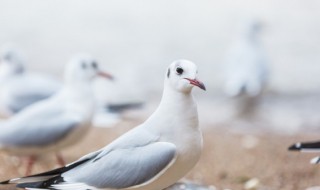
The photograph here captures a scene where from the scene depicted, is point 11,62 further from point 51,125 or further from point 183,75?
point 183,75

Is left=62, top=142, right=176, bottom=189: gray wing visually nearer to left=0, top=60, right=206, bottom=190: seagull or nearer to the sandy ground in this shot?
left=0, top=60, right=206, bottom=190: seagull

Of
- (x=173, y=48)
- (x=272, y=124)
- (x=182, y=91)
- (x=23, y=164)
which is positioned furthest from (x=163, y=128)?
(x=173, y=48)

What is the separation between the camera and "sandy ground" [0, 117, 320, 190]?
3375 mm

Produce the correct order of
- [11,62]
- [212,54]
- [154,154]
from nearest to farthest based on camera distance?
[154,154] → [11,62] → [212,54]

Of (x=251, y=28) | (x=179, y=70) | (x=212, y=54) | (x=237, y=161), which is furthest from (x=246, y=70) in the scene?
(x=179, y=70)

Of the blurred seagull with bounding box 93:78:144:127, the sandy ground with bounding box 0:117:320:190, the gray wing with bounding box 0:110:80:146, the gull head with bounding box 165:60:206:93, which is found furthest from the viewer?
the blurred seagull with bounding box 93:78:144:127

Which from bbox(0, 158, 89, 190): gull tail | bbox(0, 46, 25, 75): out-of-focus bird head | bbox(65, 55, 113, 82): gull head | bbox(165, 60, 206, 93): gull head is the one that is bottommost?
bbox(0, 158, 89, 190): gull tail

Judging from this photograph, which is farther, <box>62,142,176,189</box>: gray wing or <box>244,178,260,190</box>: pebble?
<box>244,178,260,190</box>: pebble

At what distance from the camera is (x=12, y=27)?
832 centimetres

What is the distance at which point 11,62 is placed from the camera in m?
4.61

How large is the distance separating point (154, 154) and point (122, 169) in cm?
10

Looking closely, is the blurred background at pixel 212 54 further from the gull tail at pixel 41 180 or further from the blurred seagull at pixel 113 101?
the gull tail at pixel 41 180

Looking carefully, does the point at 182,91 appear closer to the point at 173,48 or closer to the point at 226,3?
the point at 173,48

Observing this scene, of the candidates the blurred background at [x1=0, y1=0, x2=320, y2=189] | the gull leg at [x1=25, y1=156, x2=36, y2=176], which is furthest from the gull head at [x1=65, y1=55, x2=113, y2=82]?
the blurred background at [x1=0, y1=0, x2=320, y2=189]
